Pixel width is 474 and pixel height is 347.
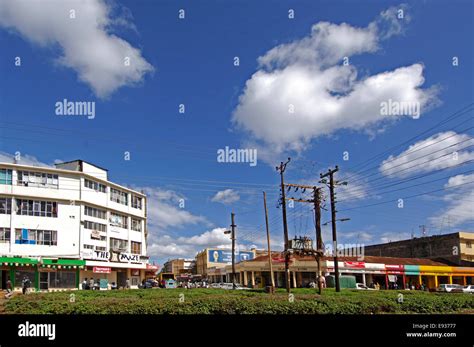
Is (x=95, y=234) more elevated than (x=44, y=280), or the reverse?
(x=95, y=234)

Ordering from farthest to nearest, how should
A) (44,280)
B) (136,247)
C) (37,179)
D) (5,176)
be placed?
(136,247)
(37,179)
(44,280)
(5,176)

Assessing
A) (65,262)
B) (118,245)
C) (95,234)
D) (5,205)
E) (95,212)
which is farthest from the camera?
(118,245)

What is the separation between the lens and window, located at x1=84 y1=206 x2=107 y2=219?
52.7m

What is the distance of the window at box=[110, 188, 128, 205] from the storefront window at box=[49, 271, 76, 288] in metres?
11.2

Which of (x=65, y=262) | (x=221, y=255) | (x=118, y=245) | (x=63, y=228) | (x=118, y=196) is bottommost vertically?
(x=221, y=255)

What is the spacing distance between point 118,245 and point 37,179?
14152mm

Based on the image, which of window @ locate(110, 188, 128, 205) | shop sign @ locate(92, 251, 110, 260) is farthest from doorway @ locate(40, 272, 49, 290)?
window @ locate(110, 188, 128, 205)

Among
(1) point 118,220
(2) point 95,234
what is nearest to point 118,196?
(1) point 118,220

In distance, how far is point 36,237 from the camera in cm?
4697

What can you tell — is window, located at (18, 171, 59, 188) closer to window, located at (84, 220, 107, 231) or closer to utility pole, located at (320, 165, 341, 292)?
window, located at (84, 220, 107, 231)

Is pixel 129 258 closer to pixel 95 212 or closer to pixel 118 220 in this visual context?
pixel 118 220

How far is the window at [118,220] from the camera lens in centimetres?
5750
